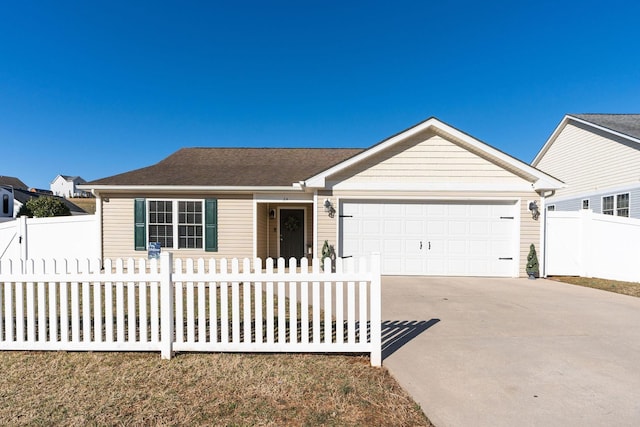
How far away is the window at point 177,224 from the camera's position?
9344 millimetres

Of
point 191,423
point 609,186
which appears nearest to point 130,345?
point 191,423

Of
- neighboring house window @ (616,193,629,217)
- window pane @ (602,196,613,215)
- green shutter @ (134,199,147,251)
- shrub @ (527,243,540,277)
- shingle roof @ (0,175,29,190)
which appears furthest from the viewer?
shingle roof @ (0,175,29,190)

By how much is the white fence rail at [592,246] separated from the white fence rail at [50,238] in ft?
45.1

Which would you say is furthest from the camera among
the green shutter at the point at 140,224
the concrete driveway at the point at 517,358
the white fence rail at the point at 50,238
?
the white fence rail at the point at 50,238

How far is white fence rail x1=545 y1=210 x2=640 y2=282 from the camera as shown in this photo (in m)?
8.48

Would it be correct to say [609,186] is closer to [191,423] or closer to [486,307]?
[486,307]

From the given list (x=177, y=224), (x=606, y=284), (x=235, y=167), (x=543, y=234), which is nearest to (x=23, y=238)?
(x=177, y=224)

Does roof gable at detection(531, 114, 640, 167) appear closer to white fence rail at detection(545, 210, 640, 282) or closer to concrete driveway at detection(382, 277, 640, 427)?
white fence rail at detection(545, 210, 640, 282)

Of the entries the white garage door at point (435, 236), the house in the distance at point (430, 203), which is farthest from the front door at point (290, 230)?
the white garage door at point (435, 236)

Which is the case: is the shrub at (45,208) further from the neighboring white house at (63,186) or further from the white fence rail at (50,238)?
the neighboring white house at (63,186)

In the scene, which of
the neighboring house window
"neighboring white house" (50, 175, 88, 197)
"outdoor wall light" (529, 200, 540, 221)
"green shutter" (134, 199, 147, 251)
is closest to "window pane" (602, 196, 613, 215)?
the neighboring house window

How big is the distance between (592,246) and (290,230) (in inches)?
361

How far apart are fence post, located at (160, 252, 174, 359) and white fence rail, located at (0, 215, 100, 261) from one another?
8198mm

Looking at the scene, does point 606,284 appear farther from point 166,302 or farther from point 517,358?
point 166,302
